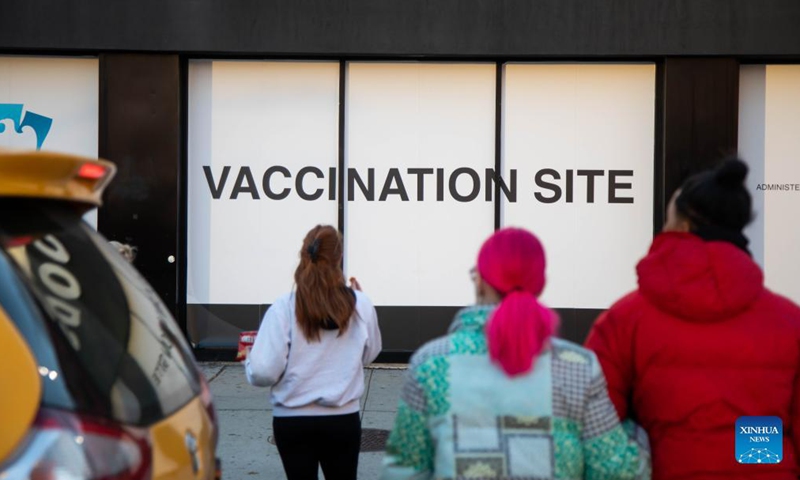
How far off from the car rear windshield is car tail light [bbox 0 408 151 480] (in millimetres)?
33

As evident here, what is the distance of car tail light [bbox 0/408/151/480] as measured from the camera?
2.07 meters

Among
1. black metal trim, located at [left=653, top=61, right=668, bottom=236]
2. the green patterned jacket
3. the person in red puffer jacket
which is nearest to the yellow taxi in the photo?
the green patterned jacket

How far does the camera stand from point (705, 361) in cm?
315

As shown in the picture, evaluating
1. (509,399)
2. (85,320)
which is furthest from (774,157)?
(85,320)

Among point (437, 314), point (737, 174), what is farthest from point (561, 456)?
point (437, 314)

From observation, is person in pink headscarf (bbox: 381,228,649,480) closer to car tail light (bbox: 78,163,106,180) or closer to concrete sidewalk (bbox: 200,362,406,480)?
car tail light (bbox: 78,163,106,180)

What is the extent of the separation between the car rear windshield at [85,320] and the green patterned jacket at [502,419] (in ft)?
2.30

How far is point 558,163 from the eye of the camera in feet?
36.0

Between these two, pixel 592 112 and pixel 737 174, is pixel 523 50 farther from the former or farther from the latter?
pixel 737 174

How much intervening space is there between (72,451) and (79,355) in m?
0.26

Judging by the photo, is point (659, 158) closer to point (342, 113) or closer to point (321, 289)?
point (342, 113)

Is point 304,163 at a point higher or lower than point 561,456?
higher

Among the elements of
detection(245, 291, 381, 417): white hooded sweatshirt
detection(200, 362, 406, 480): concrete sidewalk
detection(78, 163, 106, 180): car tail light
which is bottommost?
detection(200, 362, 406, 480): concrete sidewalk

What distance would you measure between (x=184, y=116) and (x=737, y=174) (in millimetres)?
8414
